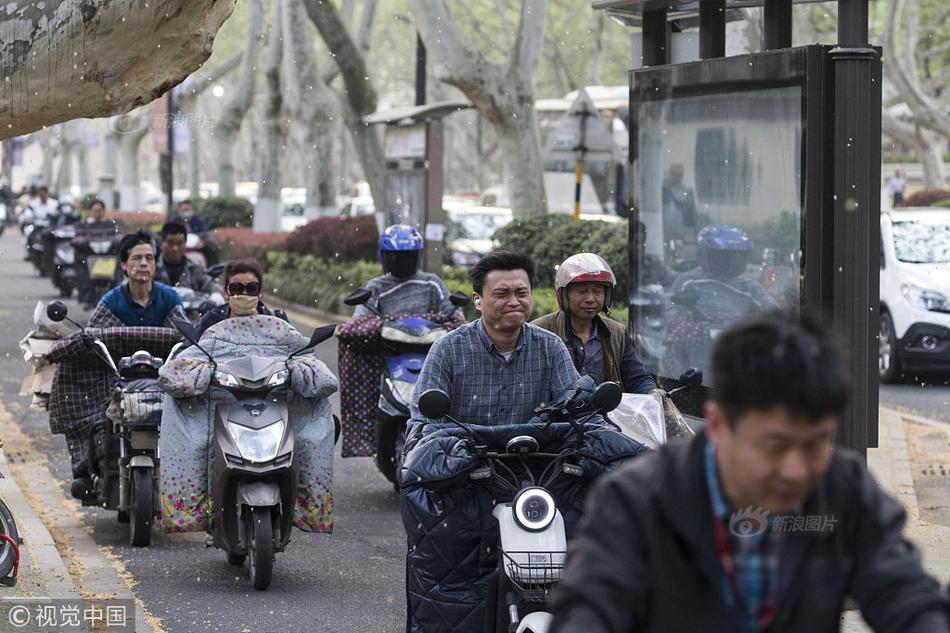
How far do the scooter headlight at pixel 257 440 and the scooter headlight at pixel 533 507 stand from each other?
102 inches

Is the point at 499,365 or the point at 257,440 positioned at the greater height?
the point at 499,365

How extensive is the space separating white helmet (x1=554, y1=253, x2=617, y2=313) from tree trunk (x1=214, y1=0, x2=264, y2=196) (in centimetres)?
2720

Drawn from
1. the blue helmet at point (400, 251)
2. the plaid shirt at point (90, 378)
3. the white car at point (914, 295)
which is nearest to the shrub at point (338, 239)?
the white car at point (914, 295)

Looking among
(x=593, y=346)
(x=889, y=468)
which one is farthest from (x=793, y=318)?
(x=889, y=468)

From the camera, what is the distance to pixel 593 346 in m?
6.81

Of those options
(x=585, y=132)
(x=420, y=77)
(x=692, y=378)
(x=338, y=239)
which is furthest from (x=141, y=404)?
(x=420, y=77)

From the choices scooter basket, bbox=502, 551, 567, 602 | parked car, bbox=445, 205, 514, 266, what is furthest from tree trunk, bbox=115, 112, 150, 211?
scooter basket, bbox=502, 551, 567, 602

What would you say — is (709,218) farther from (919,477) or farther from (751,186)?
(919,477)

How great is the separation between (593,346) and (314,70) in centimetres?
2290

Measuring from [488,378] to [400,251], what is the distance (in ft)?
Result: 14.1

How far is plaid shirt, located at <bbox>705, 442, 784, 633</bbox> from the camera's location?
2744 mm

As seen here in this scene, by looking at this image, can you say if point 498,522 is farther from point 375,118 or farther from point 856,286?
point 375,118

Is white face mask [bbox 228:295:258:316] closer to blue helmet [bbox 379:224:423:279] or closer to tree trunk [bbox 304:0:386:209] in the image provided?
blue helmet [bbox 379:224:423:279]

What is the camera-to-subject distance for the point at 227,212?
36.3m
